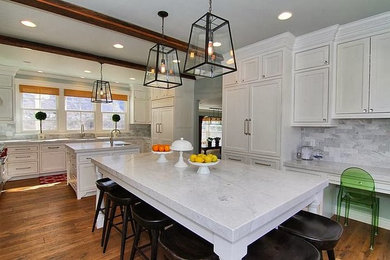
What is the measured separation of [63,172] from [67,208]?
261 centimetres

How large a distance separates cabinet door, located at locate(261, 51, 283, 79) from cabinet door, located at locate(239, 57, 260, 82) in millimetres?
109

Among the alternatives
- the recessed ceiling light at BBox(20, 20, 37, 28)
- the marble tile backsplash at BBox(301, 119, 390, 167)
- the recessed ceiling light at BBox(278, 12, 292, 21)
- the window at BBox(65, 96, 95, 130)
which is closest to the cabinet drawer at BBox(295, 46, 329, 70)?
the recessed ceiling light at BBox(278, 12, 292, 21)

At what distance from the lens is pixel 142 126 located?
7.55 meters

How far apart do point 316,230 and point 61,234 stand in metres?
2.73

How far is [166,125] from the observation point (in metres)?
5.50

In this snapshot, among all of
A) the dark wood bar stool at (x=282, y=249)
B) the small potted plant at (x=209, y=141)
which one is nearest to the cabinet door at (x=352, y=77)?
the dark wood bar stool at (x=282, y=249)

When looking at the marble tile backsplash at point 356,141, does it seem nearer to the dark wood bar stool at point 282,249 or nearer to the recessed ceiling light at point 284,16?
the recessed ceiling light at point 284,16

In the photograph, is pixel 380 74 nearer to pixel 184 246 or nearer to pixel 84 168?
pixel 184 246

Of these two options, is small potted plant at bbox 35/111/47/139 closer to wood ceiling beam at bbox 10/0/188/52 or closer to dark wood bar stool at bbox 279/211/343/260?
wood ceiling beam at bbox 10/0/188/52

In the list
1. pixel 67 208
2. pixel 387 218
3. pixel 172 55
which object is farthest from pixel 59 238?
pixel 387 218

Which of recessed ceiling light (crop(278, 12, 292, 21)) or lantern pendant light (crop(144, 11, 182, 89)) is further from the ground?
recessed ceiling light (crop(278, 12, 292, 21))

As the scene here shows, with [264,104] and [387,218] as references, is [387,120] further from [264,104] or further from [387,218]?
[264,104]

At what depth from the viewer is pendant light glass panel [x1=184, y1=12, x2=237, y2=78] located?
1.62 m

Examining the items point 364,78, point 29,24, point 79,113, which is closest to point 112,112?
point 79,113
